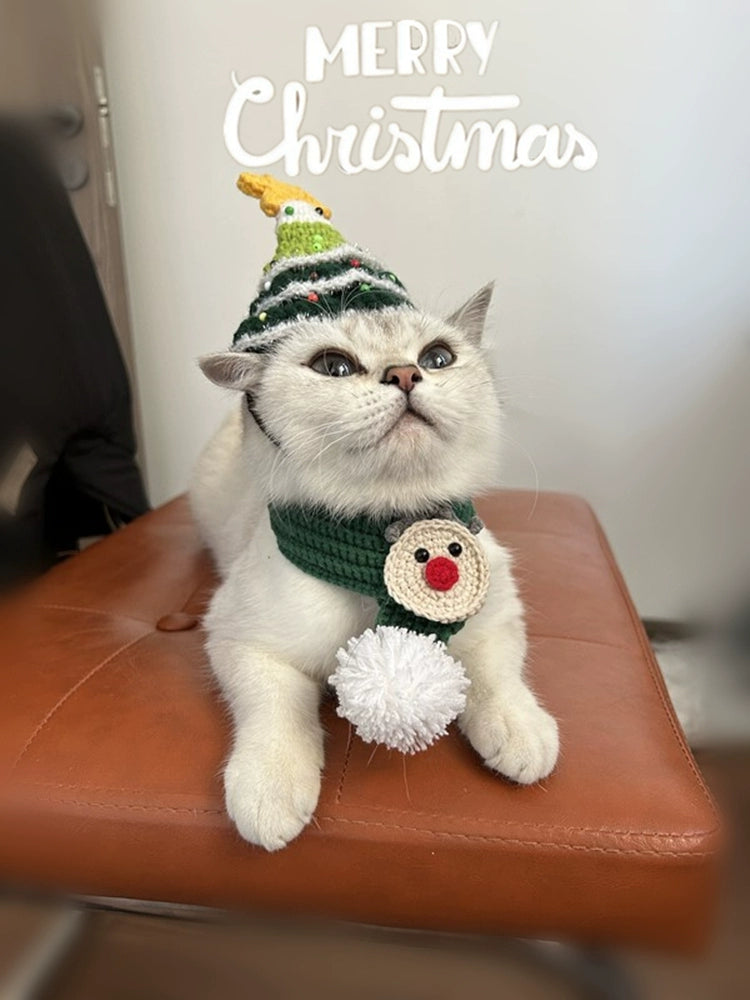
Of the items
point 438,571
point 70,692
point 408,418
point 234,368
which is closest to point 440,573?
point 438,571

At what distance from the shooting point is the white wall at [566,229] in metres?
1.18

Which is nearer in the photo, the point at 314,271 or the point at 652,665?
the point at 314,271

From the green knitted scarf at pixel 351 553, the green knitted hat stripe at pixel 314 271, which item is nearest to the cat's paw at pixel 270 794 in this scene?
the green knitted scarf at pixel 351 553

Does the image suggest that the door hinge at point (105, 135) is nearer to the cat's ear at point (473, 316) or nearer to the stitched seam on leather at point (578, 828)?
the cat's ear at point (473, 316)

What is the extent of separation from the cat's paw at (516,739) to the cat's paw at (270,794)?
0.12 metres

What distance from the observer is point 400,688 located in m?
0.54

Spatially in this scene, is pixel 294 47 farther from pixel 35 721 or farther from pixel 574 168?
pixel 35 721

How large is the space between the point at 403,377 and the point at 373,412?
0.03 metres

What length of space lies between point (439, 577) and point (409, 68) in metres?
0.93

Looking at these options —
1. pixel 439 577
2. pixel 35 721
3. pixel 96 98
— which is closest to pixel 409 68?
pixel 96 98

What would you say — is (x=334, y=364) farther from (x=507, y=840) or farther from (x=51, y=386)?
(x=51, y=386)

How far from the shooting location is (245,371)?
639 millimetres

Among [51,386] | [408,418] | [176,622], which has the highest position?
[408,418]

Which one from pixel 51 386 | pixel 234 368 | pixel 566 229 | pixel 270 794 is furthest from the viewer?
pixel 566 229
